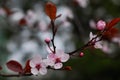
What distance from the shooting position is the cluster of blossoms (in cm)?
109

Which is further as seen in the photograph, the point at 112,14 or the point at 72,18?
the point at 112,14

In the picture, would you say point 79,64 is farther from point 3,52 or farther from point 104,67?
point 3,52

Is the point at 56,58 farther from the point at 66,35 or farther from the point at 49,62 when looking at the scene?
the point at 66,35

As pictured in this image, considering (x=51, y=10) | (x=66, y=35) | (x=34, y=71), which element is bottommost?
(x=34, y=71)

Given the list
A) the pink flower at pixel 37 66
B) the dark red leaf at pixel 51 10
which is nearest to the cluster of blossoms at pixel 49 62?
the pink flower at pixel 37 66

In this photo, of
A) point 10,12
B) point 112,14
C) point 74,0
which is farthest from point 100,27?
point 112,14

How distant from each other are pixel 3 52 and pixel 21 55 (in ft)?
0.66

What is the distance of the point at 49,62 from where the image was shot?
3.59 ft

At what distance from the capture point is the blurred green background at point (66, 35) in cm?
262

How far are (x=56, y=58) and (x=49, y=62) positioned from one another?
0.08ft

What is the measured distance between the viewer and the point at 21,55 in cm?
319

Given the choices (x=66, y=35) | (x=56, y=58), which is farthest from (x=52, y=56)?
(x=66, y=35)

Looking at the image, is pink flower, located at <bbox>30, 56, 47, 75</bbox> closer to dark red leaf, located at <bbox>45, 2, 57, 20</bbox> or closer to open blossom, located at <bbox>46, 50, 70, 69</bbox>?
open blossom, located at <bbox>46, 50, 70, 69</bbox>

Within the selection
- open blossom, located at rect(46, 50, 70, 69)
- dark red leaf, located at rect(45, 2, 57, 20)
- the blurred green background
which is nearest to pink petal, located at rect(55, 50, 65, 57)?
open blossom, located at rect(46, 50, 70, 69)
